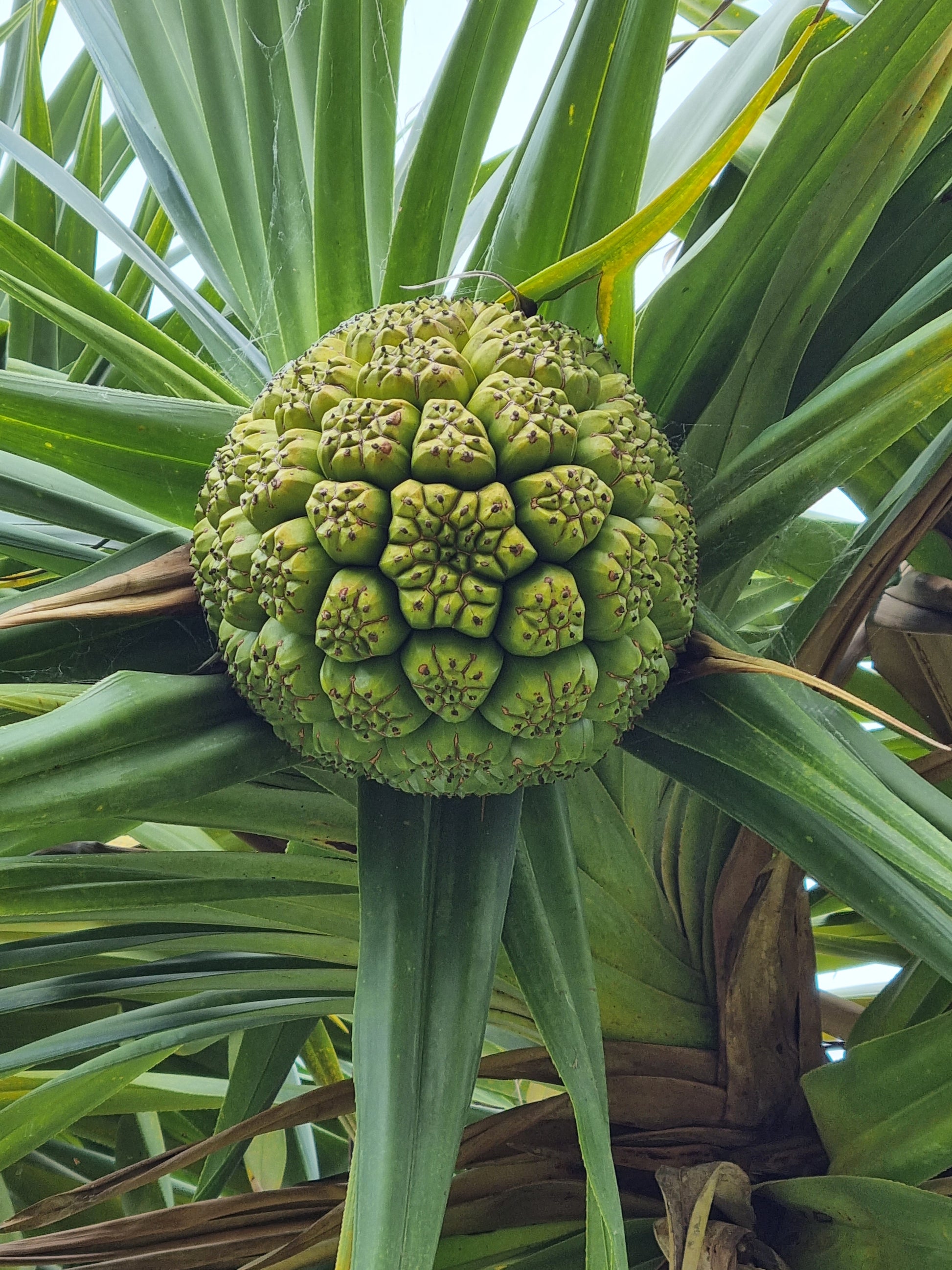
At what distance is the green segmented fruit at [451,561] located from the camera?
1.47 ft

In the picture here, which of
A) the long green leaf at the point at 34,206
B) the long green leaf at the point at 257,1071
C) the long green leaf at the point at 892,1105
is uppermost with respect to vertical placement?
the long green leaf at the point at 34,206

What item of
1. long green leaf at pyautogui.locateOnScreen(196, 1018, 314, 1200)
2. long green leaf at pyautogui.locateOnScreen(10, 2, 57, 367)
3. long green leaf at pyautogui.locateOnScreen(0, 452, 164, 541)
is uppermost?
long green leaf at pyautogui.locateOnScreen(10, 2, 57, 367)

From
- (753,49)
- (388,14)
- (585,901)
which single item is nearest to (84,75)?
(388,14)

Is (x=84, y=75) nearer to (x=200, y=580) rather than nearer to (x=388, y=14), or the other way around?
(x=388, y=14)

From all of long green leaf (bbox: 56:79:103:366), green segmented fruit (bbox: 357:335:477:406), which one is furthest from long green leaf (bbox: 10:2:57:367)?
green segmented fruit (bbox: 357:335:477:406)

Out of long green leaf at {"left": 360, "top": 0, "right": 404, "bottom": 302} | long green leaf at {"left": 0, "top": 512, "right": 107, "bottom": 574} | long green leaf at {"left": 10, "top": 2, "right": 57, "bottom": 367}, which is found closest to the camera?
long green leaf at {"left": 0, "top": 512, "right": 107, "bottom": 574}

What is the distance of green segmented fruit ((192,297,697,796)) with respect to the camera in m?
0.45

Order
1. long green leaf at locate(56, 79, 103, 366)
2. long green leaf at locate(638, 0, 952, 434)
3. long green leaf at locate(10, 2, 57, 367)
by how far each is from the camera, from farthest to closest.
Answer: long green leaf at locate(56, 79, 103, 366) → long green leaf at locate(10, 2, 57, 367) → long green leaf at locate(638, 0, 952, 434)

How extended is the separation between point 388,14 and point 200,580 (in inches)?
18.6

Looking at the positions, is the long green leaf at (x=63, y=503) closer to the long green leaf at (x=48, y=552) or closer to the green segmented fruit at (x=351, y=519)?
the long green leaf at (x=48, y=552)

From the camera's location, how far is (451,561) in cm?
45

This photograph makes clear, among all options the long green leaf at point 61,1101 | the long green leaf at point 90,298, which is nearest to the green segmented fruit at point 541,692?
the long green leaf at point 90,298

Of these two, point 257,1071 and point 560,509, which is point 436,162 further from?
point 257,1071

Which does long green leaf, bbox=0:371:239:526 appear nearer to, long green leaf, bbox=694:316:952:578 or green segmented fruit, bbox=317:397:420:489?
green segmented fruit, bbox=317:397:420:489
